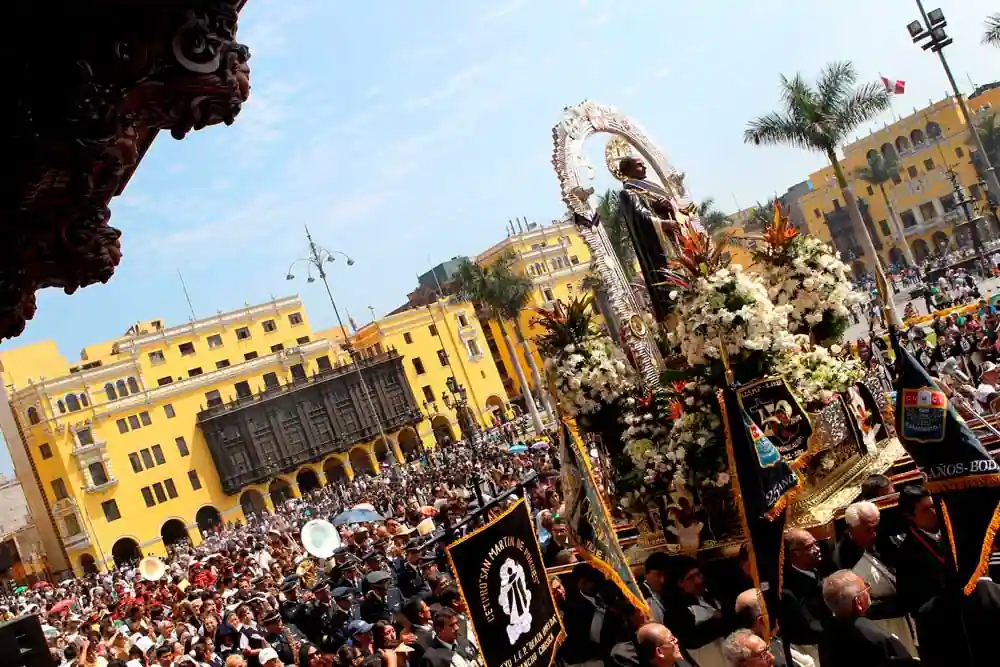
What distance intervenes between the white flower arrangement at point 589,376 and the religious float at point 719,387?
0.05 feet

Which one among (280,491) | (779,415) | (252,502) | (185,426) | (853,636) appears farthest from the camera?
(280,491)

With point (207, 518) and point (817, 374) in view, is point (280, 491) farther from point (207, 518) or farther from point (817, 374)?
point (817, 374)

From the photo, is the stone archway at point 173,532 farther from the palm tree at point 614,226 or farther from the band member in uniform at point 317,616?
the band member in uniform at point 317,616

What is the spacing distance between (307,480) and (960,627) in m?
67.1

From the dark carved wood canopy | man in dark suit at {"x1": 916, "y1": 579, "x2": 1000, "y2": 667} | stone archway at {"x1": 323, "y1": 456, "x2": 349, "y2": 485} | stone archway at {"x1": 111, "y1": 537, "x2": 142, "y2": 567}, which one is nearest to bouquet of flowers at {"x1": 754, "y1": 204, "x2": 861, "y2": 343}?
man in dark suit at {"x1": 916, "y1": 579, "x2": 1000, "y2": 667}

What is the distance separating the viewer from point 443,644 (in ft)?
28.0

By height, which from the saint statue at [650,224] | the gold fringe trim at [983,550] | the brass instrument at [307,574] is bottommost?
the brass instrument at [307,574]

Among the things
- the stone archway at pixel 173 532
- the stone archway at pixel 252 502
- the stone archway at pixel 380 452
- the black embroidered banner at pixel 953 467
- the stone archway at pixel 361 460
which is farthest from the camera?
the stone archway at pixel 380 452

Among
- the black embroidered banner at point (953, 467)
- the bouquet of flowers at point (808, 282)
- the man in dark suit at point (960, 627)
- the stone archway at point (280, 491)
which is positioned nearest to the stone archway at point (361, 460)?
the stone archway at point (280, 491)

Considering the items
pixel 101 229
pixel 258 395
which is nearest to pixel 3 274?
pixel 101 229

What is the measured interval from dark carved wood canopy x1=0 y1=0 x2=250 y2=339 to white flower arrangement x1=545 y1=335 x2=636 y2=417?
24.2 ft

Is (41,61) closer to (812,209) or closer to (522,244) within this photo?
(522,244)

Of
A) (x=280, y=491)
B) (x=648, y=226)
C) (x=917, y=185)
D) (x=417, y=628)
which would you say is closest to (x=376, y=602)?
(x=417, y=628)

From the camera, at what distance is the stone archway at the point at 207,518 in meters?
64.9
